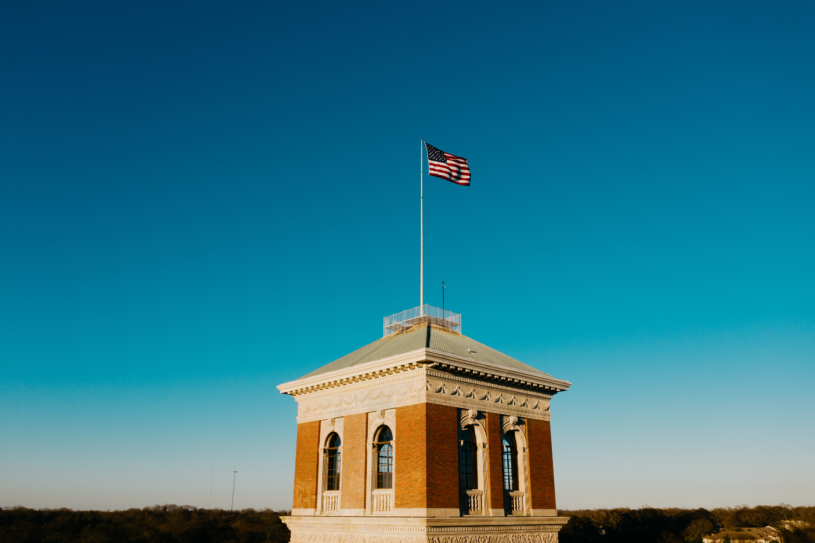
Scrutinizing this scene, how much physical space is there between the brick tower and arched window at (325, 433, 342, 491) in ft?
0.20

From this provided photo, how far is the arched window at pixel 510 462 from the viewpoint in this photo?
27.4 metres

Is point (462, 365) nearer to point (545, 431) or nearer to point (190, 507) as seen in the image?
point (545, 431)

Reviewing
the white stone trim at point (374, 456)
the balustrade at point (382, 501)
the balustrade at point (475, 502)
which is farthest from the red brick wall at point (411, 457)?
the balustrade at point (475, 502)

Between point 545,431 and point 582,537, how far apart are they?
65078mm

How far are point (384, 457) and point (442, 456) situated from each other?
3242 millimetres

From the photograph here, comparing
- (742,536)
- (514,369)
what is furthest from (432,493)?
(742,536)

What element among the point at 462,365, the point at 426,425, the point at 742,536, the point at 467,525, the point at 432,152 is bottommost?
the point at 742,536

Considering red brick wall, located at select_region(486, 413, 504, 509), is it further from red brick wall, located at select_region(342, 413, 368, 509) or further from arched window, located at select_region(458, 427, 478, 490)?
red brick wall, located at select_region(342, 413, 368, 509)

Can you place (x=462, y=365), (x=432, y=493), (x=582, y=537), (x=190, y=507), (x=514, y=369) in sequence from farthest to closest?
(x=190, y=507) < (x=582, y=537) < (x=514, y=369) < (x=462, y=365) < (x=432, y=493)

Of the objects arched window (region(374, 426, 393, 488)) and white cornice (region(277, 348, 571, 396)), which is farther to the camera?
arched window (region(374, 426, 393, 488))

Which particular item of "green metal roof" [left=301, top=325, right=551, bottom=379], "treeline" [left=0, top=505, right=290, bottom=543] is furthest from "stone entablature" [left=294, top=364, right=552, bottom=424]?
"treeline" [left=0, top=505, right=290, bottom=543]

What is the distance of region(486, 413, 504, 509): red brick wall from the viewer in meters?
25.7

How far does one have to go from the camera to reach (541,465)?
28.4 m

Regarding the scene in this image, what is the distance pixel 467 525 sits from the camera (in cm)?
2403
